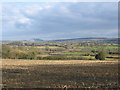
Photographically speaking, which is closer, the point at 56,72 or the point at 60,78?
the point at 60,78

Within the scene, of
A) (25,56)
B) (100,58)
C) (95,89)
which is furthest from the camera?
(25,56)

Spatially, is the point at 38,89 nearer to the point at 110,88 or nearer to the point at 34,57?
the point at 110,88

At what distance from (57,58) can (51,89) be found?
54.0 metres

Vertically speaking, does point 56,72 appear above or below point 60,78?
below

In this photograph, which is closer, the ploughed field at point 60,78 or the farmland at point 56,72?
the ploughed field at point 60,78

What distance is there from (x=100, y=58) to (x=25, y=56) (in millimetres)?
24868

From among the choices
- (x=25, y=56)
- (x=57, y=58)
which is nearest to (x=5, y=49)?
(x=25, y=56)

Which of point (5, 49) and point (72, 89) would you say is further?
point (5, 49)

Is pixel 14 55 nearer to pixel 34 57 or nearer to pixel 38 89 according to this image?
pixel 34 57

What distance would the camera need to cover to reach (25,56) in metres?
68.1

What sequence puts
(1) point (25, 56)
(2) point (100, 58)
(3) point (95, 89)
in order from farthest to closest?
1. (1) point (25, 56)
2. (2) point (100, 58)
3. (3) point (95, 89)

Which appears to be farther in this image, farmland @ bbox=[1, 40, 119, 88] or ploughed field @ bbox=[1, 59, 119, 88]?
farmland @ bbox=[1, 40, 119, 88]

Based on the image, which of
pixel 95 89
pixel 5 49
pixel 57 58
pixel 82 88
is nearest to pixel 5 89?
pixel 82 88

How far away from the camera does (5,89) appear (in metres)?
11.4
